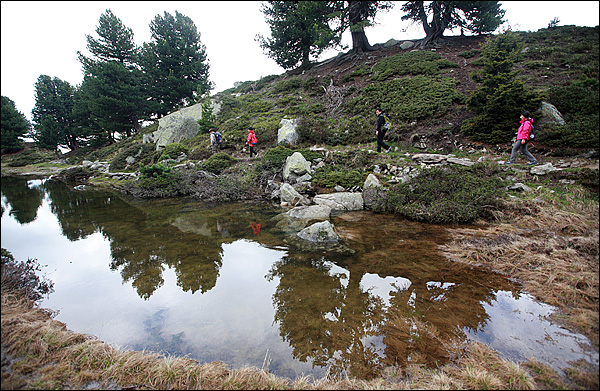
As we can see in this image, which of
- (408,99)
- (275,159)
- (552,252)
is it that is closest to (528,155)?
(552,252)

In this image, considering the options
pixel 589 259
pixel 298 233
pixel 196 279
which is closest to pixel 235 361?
pixel 196 279

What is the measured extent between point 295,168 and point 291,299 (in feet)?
27.6

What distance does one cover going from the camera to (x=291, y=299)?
14.1 feet

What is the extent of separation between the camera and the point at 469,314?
3678 millimetres

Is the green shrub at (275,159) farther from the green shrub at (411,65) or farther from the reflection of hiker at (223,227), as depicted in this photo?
the green shrub at (411,65)

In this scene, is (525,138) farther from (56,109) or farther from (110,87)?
(56,109)

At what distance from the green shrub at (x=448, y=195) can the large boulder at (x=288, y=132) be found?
8.46 m

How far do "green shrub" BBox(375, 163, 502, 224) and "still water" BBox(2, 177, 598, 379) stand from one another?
729 millimetres

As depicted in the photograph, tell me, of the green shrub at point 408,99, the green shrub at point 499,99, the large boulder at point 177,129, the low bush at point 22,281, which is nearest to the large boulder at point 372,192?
the green shrub at point 499,99

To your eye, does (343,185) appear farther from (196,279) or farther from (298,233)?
(196,279)

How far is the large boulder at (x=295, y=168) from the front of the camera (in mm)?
12125

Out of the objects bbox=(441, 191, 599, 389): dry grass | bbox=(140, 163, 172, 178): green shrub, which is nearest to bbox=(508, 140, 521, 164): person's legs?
bbox=(441, 191, 599, 389): dry grass

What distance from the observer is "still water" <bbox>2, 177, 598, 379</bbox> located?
10.3 feet

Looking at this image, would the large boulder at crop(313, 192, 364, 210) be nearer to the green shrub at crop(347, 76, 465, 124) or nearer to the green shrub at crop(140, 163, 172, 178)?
the green shrub at crop(347, 76, 465, 124)
